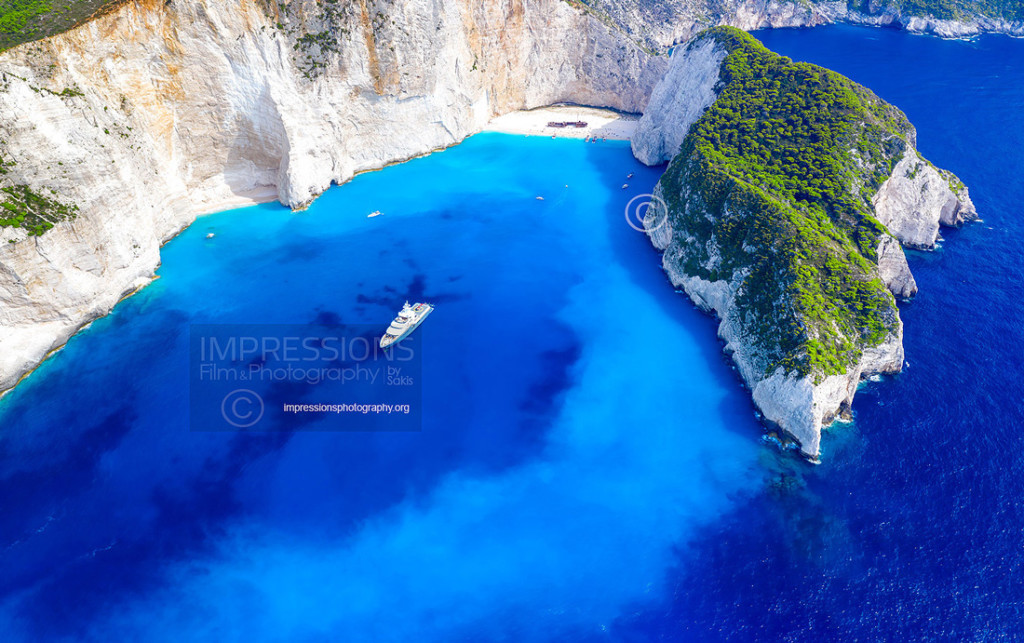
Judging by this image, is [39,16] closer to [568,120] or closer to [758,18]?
[568,120]

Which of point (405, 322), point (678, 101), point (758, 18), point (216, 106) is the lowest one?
point (405, 322)

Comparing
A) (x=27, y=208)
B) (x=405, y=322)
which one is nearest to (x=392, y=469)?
(x=405, y=322)

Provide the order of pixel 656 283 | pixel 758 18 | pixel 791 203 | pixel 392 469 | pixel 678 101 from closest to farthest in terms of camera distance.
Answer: pixel 392 469, pixel 791 203, pixel 656 283, pixel 678 101, pixel 758 18

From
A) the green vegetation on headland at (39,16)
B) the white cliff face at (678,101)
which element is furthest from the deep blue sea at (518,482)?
the white cliff face at (678,101)

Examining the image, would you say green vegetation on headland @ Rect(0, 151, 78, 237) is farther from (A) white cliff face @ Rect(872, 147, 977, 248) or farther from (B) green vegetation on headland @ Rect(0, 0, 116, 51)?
(A) white cliff face @ Rect(872, 147, 977, 248)

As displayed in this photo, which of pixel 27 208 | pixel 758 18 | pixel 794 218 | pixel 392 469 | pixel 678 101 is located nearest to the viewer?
pixel 392 469

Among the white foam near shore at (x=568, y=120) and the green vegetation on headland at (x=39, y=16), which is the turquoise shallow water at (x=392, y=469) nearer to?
the green vegetation on headland at (x=39, y=16)
